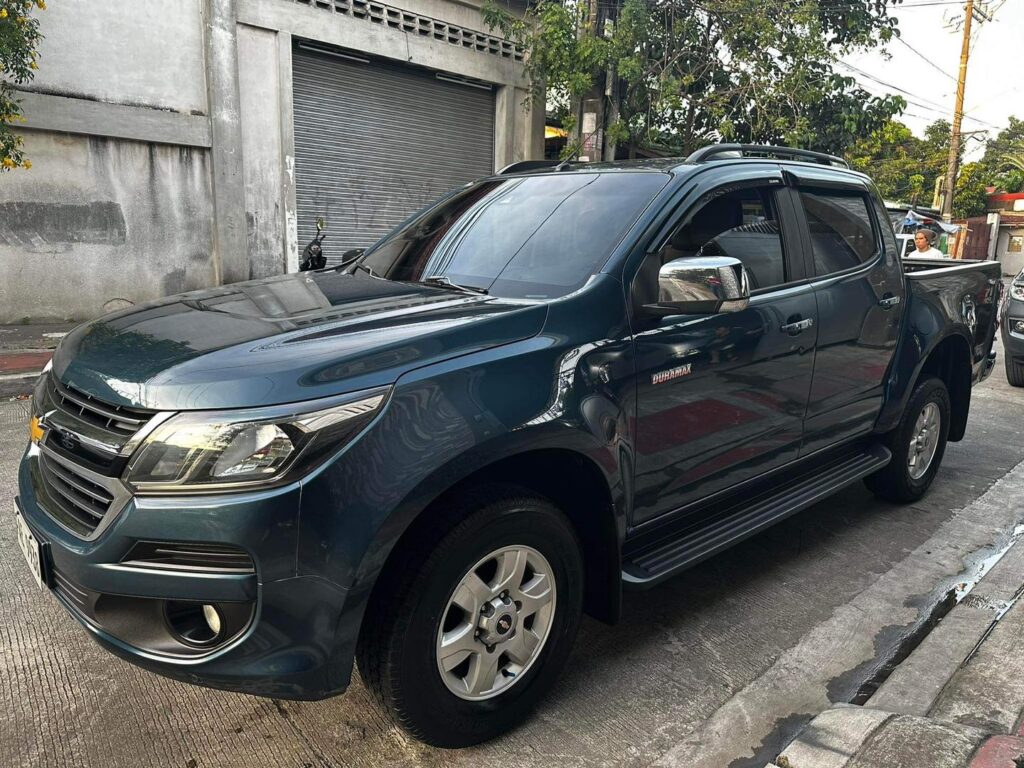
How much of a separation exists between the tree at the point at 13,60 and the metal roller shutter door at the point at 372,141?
142 inches

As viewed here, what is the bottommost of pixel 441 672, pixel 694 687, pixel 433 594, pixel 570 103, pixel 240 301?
pixel 694 687

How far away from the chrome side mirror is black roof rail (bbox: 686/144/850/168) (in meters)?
0.78

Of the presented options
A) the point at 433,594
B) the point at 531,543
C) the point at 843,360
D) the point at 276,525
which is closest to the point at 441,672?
the point at 433,594

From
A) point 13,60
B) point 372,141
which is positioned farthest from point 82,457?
point 372,141

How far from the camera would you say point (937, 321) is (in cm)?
447

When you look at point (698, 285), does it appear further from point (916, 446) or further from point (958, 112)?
point (958, 112)

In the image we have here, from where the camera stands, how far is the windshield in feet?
9.36

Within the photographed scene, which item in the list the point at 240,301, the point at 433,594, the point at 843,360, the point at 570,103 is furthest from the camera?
the point at 570,103

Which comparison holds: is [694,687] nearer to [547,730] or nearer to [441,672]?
[547,730]

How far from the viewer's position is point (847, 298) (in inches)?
149

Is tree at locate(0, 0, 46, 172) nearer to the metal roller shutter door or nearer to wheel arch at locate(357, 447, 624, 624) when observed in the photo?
the metal roller shutter door

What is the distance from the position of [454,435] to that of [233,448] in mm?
551

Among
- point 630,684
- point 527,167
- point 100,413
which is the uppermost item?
point 527,167

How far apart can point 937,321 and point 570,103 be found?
9360 millimetres
